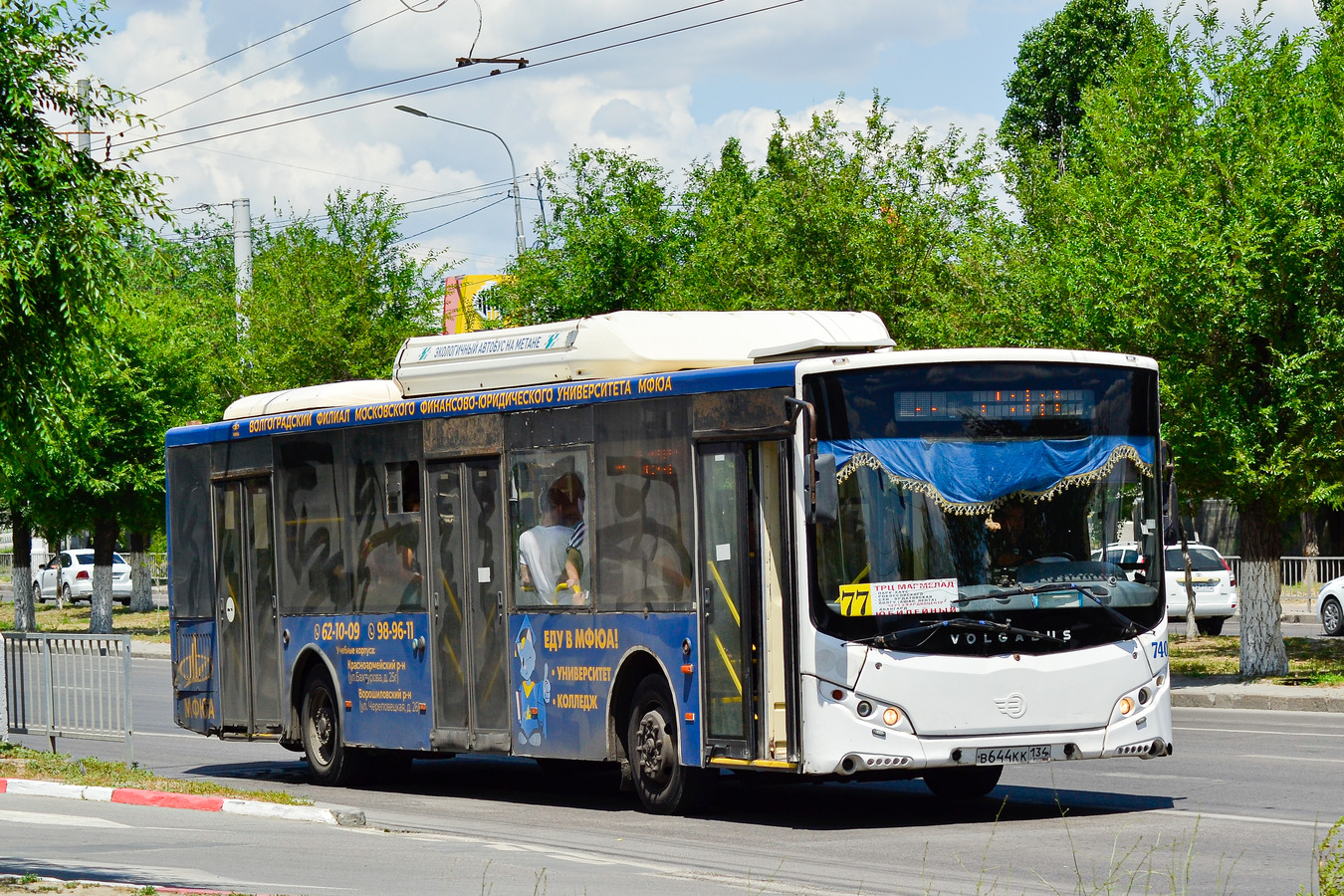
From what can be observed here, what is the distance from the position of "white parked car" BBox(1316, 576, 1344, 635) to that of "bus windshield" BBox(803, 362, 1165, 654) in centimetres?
2161

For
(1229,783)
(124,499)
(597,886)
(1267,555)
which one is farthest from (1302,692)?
(124,499)

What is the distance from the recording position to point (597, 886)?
9.75 meters

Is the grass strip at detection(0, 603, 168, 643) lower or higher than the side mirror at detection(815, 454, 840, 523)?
lower

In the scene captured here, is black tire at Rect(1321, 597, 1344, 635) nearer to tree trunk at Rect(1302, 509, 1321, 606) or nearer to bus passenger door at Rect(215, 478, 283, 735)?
tree trunk at Rect(1302, 509, 1321, 606)

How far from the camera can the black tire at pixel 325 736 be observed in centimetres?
1667

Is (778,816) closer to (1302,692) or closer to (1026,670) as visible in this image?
(1026,670)

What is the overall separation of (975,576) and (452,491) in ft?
16.0

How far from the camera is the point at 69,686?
1770cm

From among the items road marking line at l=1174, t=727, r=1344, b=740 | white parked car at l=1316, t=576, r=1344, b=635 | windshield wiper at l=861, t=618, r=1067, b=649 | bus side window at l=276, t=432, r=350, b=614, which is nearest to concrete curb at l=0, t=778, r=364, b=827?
bus side window at l=276, t=432, r=350, b=614

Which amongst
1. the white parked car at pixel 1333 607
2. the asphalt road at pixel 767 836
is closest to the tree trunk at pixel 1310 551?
the white parked car at pixel 1333 607

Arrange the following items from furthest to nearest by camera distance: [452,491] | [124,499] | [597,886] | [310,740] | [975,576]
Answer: [124,499] < [310,740] < [452,491] < [975,576] < [597,886]

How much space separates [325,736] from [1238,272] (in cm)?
1196

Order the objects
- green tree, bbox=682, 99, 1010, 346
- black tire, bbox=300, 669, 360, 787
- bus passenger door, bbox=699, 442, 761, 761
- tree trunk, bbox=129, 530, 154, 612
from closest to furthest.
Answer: bus passenger door, bbox=699, 442, 761, 761, black tire, bbox=300, 669, 360, 787, green tree, bbox=682, 99, 1010, 346, tree trunk, bbox=129, 530, 154, 612

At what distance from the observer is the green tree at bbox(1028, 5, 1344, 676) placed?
2216 centimetres
